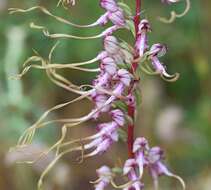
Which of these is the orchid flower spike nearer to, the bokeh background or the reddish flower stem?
the reddish flower stem

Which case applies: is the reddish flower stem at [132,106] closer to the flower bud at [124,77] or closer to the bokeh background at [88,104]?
the flower bud at [124,77]

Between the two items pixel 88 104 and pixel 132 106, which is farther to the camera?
pixel 88 104

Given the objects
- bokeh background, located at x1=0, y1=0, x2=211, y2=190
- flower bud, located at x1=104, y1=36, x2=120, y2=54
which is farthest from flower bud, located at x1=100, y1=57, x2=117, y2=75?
bokeh background, located at x1=0, y1=0, x2=211, y2=190

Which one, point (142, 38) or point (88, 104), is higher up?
point (142, 38)

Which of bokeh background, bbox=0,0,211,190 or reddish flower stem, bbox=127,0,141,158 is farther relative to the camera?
bokeh background, bbox=0,0,211,190

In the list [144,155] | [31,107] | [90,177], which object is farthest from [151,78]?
[144,155]

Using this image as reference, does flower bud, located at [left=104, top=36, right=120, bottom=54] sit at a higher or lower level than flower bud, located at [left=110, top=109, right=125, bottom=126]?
higher

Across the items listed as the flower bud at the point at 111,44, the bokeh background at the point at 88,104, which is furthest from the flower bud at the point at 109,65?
the bokeh background at the point at 88,104

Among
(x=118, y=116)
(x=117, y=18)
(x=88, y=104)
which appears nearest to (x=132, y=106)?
(x=118, y=116)

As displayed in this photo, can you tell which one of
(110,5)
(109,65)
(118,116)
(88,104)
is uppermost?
(110,5)

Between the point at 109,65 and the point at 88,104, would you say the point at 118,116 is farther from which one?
the point at 88,104
